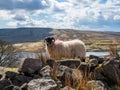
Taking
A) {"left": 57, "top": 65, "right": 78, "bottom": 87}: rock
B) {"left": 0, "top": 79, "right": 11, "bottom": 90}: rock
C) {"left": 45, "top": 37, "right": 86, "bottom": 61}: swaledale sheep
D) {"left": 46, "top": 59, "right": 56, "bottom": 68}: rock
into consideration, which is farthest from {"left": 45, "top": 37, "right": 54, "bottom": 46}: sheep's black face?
{"left": 0, "top": 79, "right": 11, "bottom": 90}: rock

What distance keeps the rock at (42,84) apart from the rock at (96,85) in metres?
1.16

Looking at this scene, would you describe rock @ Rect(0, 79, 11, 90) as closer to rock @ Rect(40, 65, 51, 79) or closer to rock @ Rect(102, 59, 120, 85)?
rock @ Rect(40, 65, 51, 79)

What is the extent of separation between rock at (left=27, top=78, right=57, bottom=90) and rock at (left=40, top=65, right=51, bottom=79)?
1.57 ft

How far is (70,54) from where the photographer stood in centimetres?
1602

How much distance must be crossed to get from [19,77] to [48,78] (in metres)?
1.04

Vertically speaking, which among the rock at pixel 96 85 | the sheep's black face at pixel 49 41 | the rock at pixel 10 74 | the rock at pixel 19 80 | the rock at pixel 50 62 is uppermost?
the sheep's black face at pixel 49 41

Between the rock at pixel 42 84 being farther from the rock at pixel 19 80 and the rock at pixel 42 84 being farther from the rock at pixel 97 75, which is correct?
the rock at pixel 97 75

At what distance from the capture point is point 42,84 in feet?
29.2

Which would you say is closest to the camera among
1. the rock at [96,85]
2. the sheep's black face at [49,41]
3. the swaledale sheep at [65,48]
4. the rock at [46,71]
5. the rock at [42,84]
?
the rock at [42,84]

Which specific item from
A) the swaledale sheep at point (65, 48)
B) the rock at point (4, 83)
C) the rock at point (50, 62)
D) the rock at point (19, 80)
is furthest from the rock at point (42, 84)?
the swaledale sheep at point (65, 48)

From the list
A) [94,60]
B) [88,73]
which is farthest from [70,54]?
[88,73]

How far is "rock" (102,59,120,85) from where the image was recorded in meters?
10.5

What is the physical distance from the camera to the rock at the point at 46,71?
31.6 ft

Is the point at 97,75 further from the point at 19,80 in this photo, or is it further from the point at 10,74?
the point at 10,74
